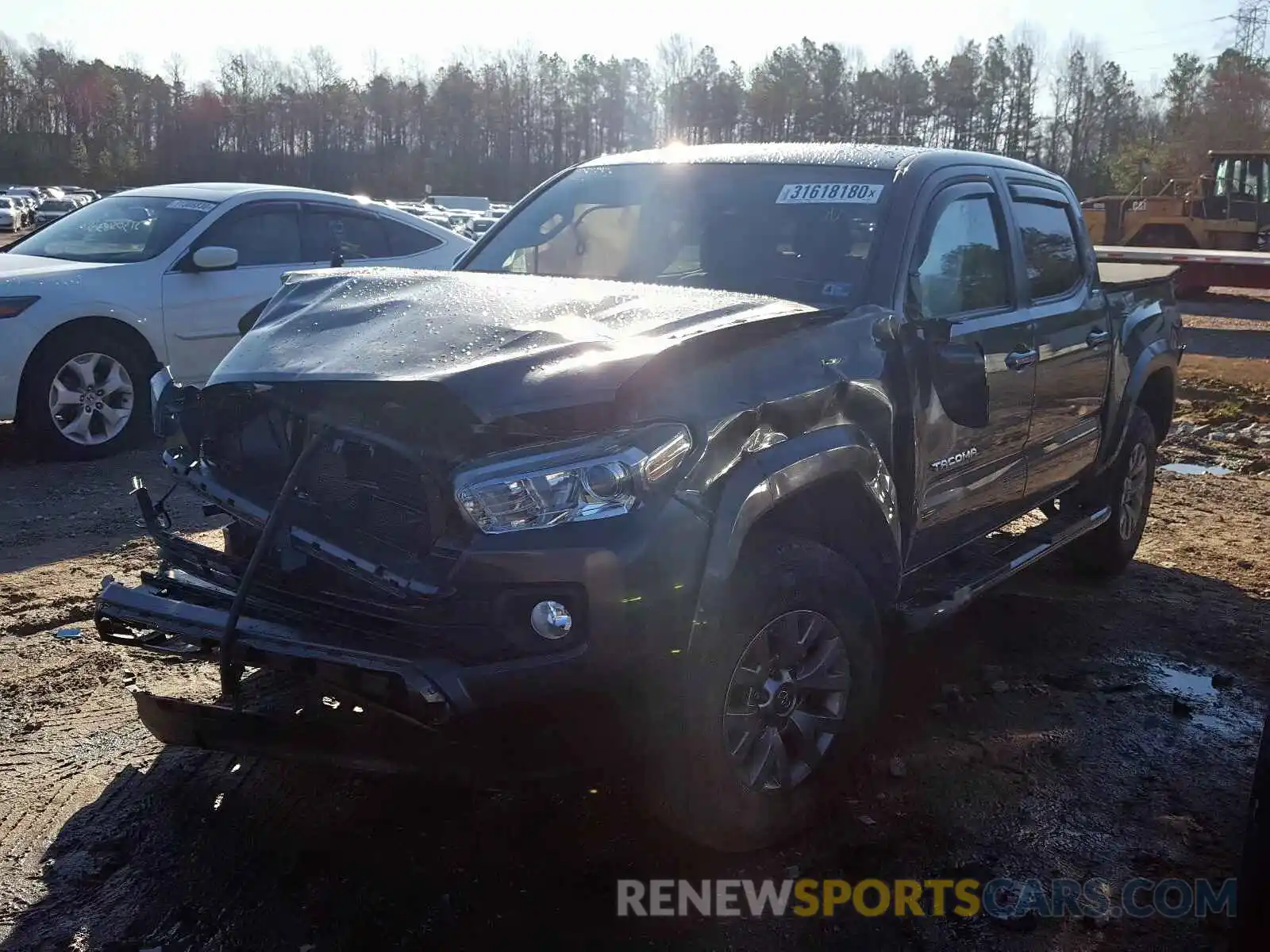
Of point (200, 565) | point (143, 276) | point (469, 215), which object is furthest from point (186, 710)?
point (469, 215)

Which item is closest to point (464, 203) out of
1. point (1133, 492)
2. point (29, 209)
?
point (29, 209)

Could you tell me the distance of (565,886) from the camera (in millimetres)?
3094

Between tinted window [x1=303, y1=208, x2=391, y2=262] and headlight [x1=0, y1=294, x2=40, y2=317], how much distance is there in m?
Answer: 1.97

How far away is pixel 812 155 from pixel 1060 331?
1300 mm

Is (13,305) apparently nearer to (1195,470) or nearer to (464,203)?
(1195,470)

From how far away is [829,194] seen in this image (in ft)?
13.6

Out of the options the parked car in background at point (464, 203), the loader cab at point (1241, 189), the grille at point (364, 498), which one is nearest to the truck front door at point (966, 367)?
the grille at point (364, 498)

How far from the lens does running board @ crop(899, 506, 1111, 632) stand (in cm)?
382

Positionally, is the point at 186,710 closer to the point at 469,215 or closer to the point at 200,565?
the point at 200,565

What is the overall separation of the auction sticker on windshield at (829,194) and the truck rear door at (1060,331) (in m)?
0.94

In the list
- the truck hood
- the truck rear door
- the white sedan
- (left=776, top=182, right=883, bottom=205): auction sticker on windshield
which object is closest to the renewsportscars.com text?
the truck hood

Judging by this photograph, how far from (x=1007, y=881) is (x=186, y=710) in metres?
2.23

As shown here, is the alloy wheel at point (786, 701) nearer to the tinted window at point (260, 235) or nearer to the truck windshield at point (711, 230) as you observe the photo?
the truck windshield at point (711, 230)

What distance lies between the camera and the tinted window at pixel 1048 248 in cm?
482
